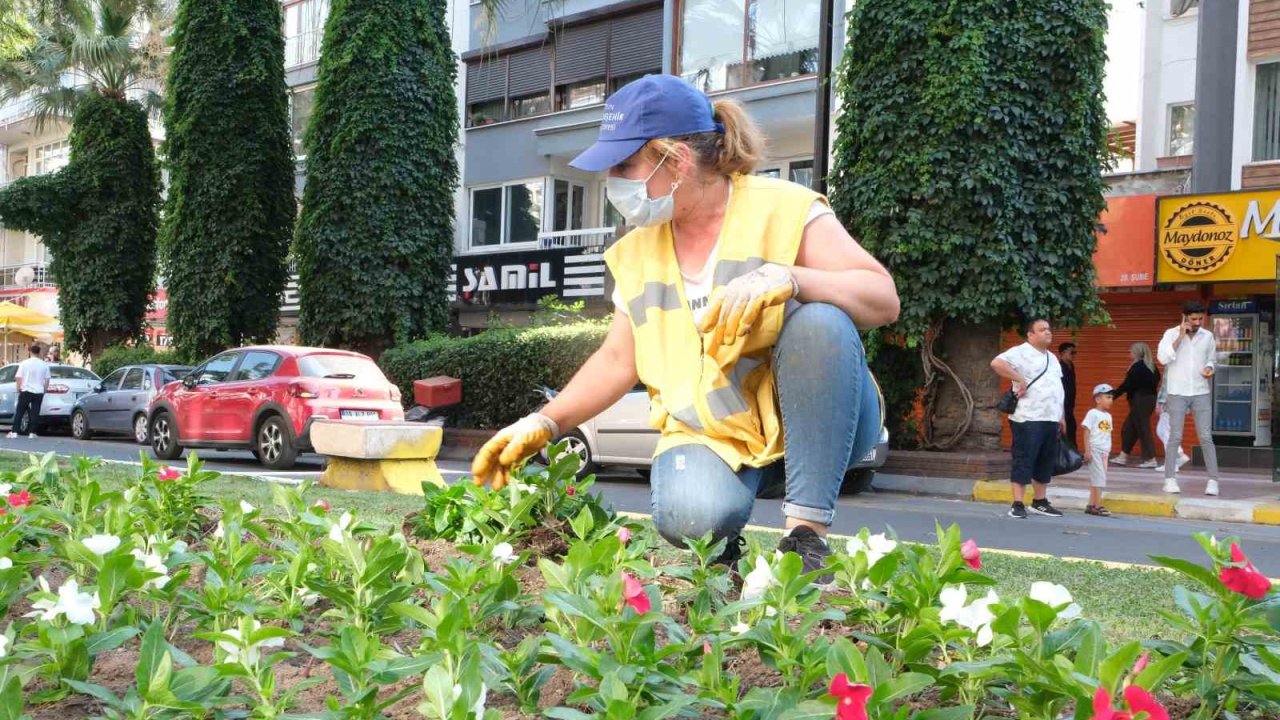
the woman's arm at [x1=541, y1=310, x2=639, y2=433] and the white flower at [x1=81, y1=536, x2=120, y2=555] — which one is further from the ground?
the woman's arm at [x1=541, y1=310, x2=639, y2=433]

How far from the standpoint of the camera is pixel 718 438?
3018 mm

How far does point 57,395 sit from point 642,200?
24.2 metres

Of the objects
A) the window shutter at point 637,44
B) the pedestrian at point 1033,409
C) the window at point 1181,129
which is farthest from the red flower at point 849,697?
the window shutter at point 637,44

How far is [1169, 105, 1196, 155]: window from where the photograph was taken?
20094 millimetres

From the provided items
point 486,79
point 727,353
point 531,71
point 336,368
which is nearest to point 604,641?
point 727,353

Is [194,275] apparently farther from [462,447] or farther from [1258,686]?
[1258,686]

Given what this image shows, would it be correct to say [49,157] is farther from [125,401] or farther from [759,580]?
[759,580]

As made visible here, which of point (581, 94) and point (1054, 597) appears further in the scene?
point (581, 94)

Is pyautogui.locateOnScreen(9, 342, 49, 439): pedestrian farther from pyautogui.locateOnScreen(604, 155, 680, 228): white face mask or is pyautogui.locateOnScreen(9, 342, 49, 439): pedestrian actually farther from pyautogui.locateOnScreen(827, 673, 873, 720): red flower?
pyautogui.locateOnScreen(827, 673, 873, 720): red flower

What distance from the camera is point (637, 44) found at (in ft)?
79.0

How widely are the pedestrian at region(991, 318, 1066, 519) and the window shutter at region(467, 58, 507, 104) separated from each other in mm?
18963

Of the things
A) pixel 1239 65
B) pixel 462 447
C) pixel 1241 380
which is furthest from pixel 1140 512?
pixel 462 447

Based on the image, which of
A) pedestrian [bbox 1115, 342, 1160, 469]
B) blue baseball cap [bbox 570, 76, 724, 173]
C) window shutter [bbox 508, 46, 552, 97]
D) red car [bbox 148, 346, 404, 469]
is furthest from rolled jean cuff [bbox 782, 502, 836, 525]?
window shutter [bbox 508, 46, 552, 97]

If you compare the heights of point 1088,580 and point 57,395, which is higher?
point 1088,580
